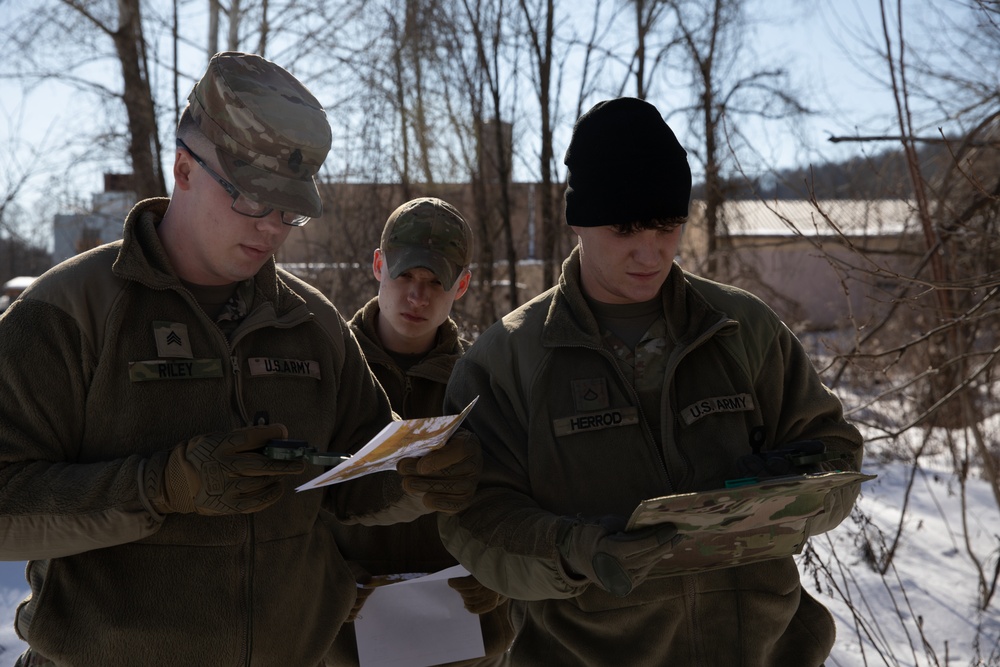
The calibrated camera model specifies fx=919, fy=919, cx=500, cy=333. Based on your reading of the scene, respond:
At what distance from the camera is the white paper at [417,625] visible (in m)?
2.83

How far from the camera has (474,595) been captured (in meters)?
2.93

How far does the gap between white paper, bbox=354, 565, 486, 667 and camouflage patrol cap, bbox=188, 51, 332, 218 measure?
1.26 m

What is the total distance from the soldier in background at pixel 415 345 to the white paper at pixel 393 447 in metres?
1.17

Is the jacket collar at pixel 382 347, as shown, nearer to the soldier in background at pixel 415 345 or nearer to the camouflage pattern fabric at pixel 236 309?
the soldier in background at pixel 415 345

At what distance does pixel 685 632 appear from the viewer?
2.19m

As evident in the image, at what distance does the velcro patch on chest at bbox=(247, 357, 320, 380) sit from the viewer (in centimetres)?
227

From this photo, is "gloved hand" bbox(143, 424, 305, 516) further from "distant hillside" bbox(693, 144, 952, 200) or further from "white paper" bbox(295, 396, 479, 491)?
"distant hillside" bbox(693, 144, 952, 200)

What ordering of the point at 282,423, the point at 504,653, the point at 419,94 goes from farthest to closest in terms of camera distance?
the point at 419,94 < the point at 504,653 < the point at 282,423

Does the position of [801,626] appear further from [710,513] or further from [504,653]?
[504,653]

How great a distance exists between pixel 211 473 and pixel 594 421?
2.93ft

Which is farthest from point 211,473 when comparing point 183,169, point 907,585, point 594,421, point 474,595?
point 907,585

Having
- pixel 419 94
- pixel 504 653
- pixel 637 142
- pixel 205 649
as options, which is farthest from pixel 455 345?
pixel 419 94

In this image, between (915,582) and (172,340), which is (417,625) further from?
(915,582)

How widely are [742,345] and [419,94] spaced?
7.25 metres
